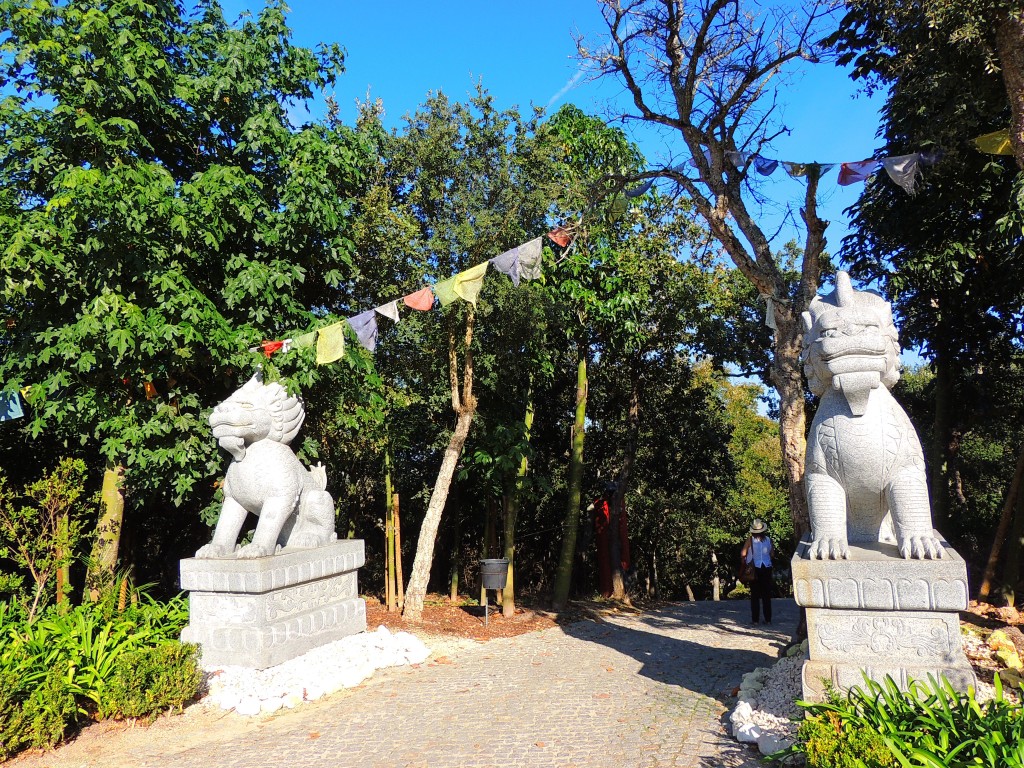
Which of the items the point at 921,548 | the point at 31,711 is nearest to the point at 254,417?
the point at 31,711

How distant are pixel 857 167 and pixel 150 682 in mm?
A: 6702

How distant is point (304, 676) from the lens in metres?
5.64

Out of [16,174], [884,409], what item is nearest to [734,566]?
[884,409]

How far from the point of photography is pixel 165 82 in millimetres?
6988

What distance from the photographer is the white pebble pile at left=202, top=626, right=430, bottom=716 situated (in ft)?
17.2

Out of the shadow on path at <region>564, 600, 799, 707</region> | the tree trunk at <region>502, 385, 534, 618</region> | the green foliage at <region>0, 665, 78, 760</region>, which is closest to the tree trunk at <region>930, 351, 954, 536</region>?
the shadow on path at <region>564, 600, 799, 707</region>

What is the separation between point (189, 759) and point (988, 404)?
1139 centimetres

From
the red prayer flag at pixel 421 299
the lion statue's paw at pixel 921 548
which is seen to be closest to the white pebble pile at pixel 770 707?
the lion statue's paw at pixel 921 548

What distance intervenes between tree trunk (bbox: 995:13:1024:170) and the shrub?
296 inches

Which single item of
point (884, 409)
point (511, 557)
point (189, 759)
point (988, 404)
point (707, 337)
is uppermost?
point (707, 337)

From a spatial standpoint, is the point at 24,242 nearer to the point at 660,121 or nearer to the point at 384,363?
the point at 384,363

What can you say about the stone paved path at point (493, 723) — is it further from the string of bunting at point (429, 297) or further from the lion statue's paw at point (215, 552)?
the string of bunting at point (429, 297)

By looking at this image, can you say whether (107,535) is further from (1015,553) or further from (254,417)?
(1015,553)

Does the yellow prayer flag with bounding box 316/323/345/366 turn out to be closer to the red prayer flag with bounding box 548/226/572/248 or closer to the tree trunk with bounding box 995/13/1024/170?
the red prayer flag with bounding box 548/226/572/248
